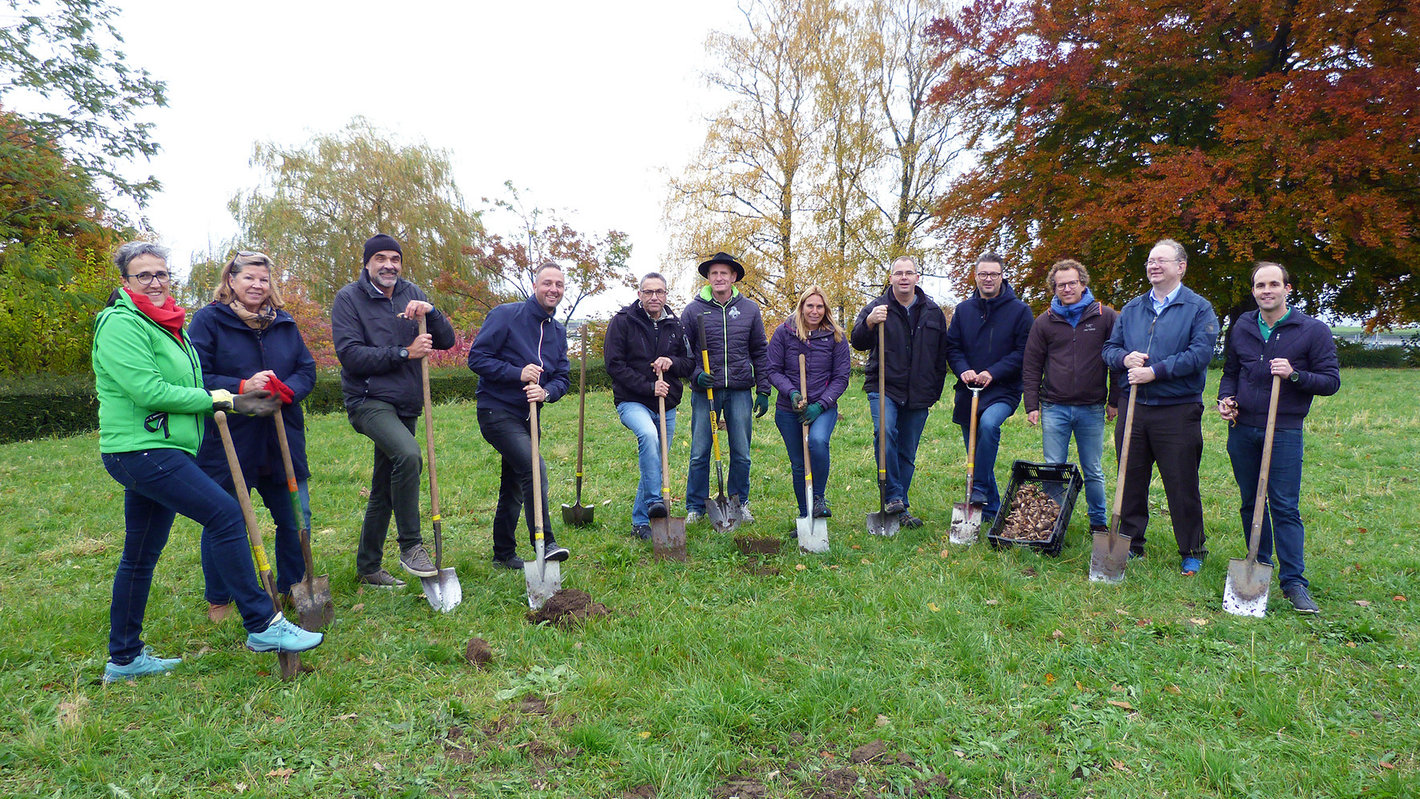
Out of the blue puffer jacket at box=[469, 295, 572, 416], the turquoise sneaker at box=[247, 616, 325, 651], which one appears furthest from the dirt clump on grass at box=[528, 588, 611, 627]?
the blue puffer jacket at box=[469, 295, 572, 416]

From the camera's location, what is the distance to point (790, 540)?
20.2 ft

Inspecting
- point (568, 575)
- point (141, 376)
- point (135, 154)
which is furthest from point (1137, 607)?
point (135, 154)

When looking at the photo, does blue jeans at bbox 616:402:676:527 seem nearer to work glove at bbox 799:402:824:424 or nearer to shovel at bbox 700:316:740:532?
shovel at bbox 700:316:740:532

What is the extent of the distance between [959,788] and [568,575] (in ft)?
10.0

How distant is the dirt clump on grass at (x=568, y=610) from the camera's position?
445cm

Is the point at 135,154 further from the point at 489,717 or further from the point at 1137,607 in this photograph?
the point at 1137,607

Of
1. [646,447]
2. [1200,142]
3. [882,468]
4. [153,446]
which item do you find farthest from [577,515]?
[1200,142]

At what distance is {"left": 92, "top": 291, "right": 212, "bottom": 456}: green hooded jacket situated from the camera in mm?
3445

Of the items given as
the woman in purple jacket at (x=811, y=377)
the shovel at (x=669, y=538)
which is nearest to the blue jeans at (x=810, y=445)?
the woman in purple jacket at (x=811, y=377)

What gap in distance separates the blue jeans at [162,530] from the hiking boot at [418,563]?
1042 mm

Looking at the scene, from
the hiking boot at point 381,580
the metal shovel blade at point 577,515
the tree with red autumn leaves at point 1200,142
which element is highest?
the tree with red autumn leaves at point 1200,142

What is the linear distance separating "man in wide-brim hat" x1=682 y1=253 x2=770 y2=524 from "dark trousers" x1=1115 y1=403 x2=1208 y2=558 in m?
2.86

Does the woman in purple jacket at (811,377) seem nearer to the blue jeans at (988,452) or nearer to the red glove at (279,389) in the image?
the blue jeans at (988,452)

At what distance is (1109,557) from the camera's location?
16.8 ft
